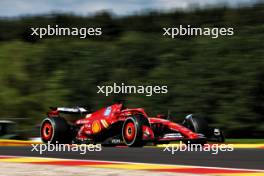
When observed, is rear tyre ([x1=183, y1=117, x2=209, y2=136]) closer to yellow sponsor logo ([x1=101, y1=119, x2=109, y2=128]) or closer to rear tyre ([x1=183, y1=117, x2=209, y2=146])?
rear tyre ([x1=183, y1=117, x2=209, y2=146])

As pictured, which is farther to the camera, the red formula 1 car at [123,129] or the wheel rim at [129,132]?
Result: the red formula 1 car at [123,129]

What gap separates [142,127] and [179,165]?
3.22m

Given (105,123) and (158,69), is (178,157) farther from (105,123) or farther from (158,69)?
(158,69)

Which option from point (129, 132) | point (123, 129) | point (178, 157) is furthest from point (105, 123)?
point (178, 157)

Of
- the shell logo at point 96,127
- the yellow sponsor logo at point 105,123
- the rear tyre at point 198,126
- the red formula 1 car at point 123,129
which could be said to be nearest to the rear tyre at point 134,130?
the red formula 1 car at point 123,129

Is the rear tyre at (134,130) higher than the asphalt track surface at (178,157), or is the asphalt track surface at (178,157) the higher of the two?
the rear tyre at (134,130)

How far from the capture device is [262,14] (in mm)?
18562

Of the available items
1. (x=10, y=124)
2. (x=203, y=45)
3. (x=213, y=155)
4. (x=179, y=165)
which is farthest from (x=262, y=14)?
(x=179, y=165)

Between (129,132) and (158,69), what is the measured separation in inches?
258

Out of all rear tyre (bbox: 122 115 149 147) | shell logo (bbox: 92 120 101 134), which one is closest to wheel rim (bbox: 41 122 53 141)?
shell logo (bbox: 92 120 101 134)

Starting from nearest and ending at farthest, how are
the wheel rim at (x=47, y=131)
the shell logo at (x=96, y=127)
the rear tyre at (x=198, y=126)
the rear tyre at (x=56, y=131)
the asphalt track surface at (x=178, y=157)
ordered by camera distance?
1. the asphalt track surface at (x=178, y=157)
2. the rear tyre at (x=198, y=126)
3. the shell logo at (x=96, y=127)
4. the rear tyre at (x=56, y=131)
5. the wheel rim at (x=47, y=131)

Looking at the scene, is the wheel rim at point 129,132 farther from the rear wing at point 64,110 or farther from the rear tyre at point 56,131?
the rear wing at point 64,110

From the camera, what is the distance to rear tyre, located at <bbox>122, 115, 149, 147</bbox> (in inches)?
452

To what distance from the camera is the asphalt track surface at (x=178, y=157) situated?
27.9 feet
